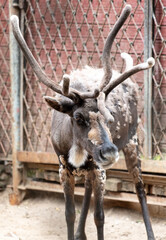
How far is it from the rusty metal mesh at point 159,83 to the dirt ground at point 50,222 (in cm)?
86

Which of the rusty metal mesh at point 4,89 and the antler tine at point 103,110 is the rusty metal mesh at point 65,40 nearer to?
the rusty metal mesh at point 4,89

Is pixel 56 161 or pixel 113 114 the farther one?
pixel 56 161

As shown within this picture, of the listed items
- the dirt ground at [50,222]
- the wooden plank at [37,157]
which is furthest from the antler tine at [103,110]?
the wooden plank at [37,157]

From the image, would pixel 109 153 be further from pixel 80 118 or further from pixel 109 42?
pixel 109 42

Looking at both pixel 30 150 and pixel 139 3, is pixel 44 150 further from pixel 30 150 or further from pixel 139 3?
pixel 139 3

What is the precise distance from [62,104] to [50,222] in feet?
7.77

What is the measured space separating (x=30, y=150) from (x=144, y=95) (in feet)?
6.05

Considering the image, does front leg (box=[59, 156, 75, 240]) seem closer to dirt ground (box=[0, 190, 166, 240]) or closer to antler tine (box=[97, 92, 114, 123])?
dirt ground (box=[0, 190, 166, 240])

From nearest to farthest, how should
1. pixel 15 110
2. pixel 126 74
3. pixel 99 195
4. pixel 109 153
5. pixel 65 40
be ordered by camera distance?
pixel 109 153 → pixel 126 74 → pixel 99 195 → pixel 65 40 → pixel 15 110

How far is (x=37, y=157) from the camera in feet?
20.8

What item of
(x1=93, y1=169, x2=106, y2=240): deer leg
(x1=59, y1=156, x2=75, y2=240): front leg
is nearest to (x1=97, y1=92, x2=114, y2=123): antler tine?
(x1=93, y1=169, x2=106, y2=240): deer leg

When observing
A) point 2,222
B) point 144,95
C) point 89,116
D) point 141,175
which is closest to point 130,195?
point 141,175

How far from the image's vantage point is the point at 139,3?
5.61 meters

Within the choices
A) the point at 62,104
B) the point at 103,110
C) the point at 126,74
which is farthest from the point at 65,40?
the point at 103,110
